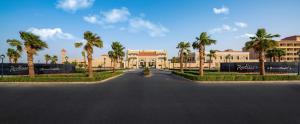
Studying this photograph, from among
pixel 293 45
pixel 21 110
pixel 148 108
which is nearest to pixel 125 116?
pixel 148 108

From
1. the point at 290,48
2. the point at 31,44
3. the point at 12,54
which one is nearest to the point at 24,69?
the point at 31,44

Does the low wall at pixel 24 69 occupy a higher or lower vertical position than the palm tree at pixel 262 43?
lower

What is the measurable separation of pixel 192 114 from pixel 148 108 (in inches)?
106

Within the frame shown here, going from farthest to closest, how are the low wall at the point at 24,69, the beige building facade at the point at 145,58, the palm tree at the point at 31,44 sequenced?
1. the beige building facade at the point at 145,58
2. the low wall at the point at 24,69
3. the palm tree at the point at 31,44

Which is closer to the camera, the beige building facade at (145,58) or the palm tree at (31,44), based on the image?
the palm tree at (31,44)

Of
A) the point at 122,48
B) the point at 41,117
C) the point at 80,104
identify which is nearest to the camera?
the point at 41,117

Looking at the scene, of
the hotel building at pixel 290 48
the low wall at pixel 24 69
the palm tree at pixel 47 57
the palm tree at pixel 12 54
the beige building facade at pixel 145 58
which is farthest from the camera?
the beige building facade at pixel 145 58

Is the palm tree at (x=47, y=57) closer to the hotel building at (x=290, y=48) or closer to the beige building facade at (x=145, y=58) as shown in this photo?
the beige building facade at (x=145, y=58)

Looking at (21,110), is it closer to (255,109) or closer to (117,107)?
(117,107)

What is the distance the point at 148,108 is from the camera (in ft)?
44.0

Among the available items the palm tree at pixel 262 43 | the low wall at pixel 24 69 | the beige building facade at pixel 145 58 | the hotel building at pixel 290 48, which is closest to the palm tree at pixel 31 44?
the low wall at pixel 24 69

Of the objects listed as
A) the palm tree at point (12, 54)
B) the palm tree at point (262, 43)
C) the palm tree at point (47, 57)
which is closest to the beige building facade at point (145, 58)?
the palm tree at point (47, 57)

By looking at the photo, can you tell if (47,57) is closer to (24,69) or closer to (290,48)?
(24,69)

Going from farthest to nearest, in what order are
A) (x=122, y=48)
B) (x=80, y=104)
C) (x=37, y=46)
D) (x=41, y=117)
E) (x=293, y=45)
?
1. (x=293, y=45)
2. (x=122, y=48)
3. (x=37, y=46)
4. (x=80, y=104)
5. (x=41, y=117)
